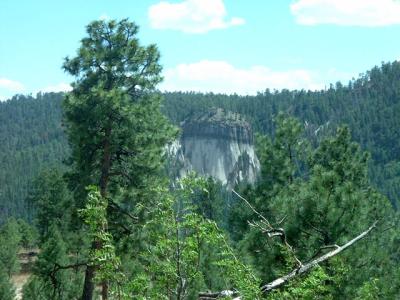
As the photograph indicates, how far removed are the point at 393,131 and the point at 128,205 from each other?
501ft

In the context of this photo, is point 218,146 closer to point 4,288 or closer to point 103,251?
point 4,288

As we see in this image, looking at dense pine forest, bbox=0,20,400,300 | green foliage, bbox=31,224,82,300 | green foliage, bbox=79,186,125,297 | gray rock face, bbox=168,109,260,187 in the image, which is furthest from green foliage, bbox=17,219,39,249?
gray rock face, bbox=168,109,260,187

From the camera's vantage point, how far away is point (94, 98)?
17.3 meters

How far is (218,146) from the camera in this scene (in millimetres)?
159625

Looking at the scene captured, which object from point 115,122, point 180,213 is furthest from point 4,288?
point 180,213

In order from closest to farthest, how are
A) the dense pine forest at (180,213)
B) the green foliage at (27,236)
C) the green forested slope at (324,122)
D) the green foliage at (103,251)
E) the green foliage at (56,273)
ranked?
1. the green foliage at (103,251)
2. the dense pine forest at (180,213)
3. the green foliage at (56,273)
4. the green foliage at (27,236)
5. the green forested slope at (324,122)

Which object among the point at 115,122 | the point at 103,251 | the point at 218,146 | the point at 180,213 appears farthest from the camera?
the point at 218,146

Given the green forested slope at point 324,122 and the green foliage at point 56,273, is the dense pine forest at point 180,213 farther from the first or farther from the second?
the green forested slope at point 324,122

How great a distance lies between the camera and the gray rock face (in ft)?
506

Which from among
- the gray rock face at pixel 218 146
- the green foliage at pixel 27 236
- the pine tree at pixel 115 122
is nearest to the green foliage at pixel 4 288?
the pine tree at pixel 115 122

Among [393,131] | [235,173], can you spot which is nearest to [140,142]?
[235,173]

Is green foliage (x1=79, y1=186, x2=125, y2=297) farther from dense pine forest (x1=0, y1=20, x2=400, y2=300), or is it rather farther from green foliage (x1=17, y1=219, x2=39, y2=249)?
green foliage (x1=17, y1=219, x2=39, y2=249)

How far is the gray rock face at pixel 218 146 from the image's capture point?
154 meters

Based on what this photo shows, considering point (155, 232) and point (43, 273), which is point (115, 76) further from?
point (155, 232)
